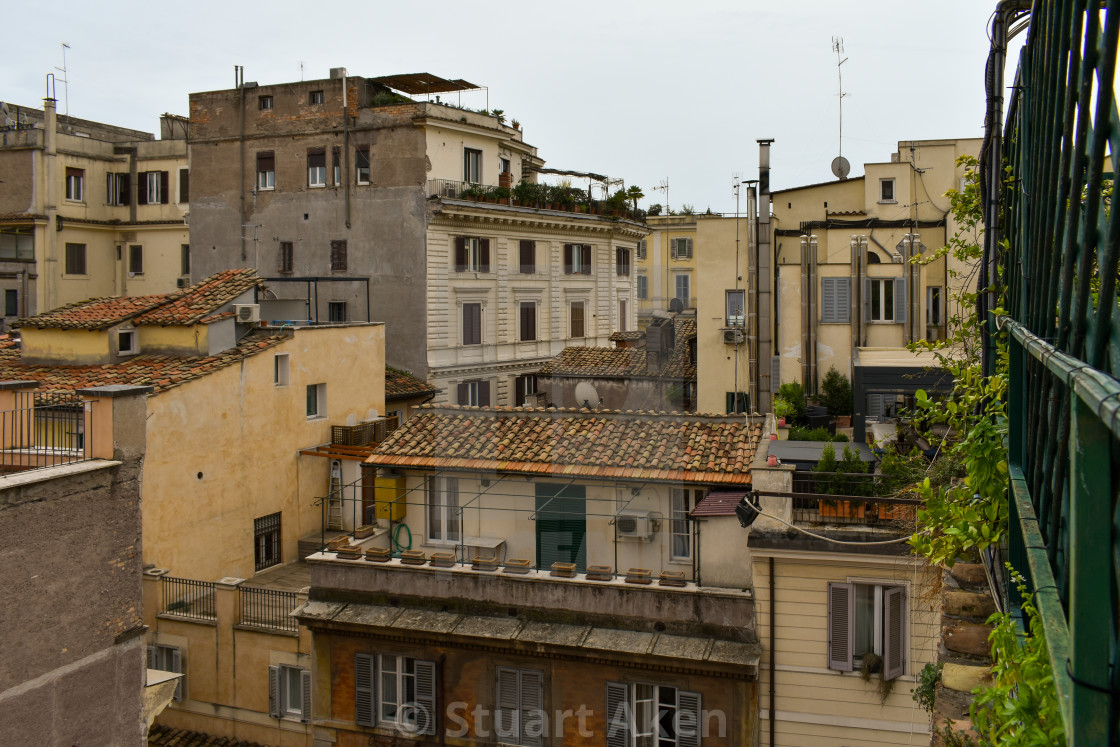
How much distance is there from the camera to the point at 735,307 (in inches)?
907

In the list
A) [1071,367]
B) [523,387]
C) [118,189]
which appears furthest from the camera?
[118,189]

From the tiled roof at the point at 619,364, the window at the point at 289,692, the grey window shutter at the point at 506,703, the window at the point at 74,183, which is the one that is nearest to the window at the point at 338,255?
the tiled roof at the point at 619,364

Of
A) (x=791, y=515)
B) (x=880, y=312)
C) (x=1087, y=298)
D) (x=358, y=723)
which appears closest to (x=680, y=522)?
(x=791, y=515)

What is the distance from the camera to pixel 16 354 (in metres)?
20.0

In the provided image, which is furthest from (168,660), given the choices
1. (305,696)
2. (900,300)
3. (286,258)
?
(286,258)

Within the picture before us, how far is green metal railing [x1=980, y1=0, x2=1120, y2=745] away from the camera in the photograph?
1.70 m

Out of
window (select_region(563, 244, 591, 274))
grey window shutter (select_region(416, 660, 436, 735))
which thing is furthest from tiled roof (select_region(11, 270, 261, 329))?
window (select_region(563, 244, 591, 274))

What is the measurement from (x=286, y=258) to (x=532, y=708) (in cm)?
2050

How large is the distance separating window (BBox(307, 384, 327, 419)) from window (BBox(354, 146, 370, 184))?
9765 mm

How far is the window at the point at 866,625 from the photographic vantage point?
1109 cm

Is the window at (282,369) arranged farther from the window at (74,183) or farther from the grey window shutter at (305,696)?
the window at (74,183)

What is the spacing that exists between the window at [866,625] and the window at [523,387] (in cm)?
1909

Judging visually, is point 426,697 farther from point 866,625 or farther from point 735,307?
point 735,307

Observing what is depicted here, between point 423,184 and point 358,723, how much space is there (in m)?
17.5
